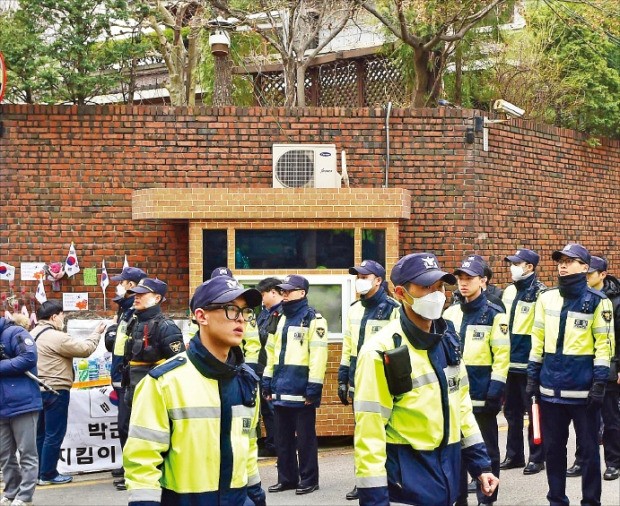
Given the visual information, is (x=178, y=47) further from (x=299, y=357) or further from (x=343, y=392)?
(x=343, y=392)

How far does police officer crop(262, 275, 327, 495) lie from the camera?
9.41 metres

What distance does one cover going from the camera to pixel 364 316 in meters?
9.47

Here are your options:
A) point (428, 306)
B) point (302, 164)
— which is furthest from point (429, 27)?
point (428, 306)

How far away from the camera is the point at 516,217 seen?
14.6 meters

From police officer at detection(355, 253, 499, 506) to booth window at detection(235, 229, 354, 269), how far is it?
6.41 m

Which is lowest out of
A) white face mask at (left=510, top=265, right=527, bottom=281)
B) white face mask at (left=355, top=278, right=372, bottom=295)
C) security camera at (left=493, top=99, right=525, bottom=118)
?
white face mask at (left=355, top=278, right=372, bottom=295)

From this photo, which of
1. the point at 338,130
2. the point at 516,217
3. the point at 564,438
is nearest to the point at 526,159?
the point at 516,217

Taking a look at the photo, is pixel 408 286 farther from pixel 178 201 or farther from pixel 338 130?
pixel 338 130

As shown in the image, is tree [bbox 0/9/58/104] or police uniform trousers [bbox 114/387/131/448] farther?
tree [bbox 0/9/58/104]

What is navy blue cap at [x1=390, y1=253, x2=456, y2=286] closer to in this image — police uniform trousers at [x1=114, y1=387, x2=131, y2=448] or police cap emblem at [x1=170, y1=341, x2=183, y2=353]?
police cap emblem at [x1=170, y1=341, x2=183, y2=353]

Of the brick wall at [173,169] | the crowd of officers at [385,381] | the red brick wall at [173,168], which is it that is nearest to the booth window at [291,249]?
the crowd of officers at [385,381]

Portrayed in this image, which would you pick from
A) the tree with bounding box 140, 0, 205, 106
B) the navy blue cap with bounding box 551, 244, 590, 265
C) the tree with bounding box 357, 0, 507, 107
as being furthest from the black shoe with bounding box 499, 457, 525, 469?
the tree with bounding box 140, 0, 205, 106

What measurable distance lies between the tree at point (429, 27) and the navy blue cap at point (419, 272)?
9.61 m

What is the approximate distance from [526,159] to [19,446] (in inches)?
369
